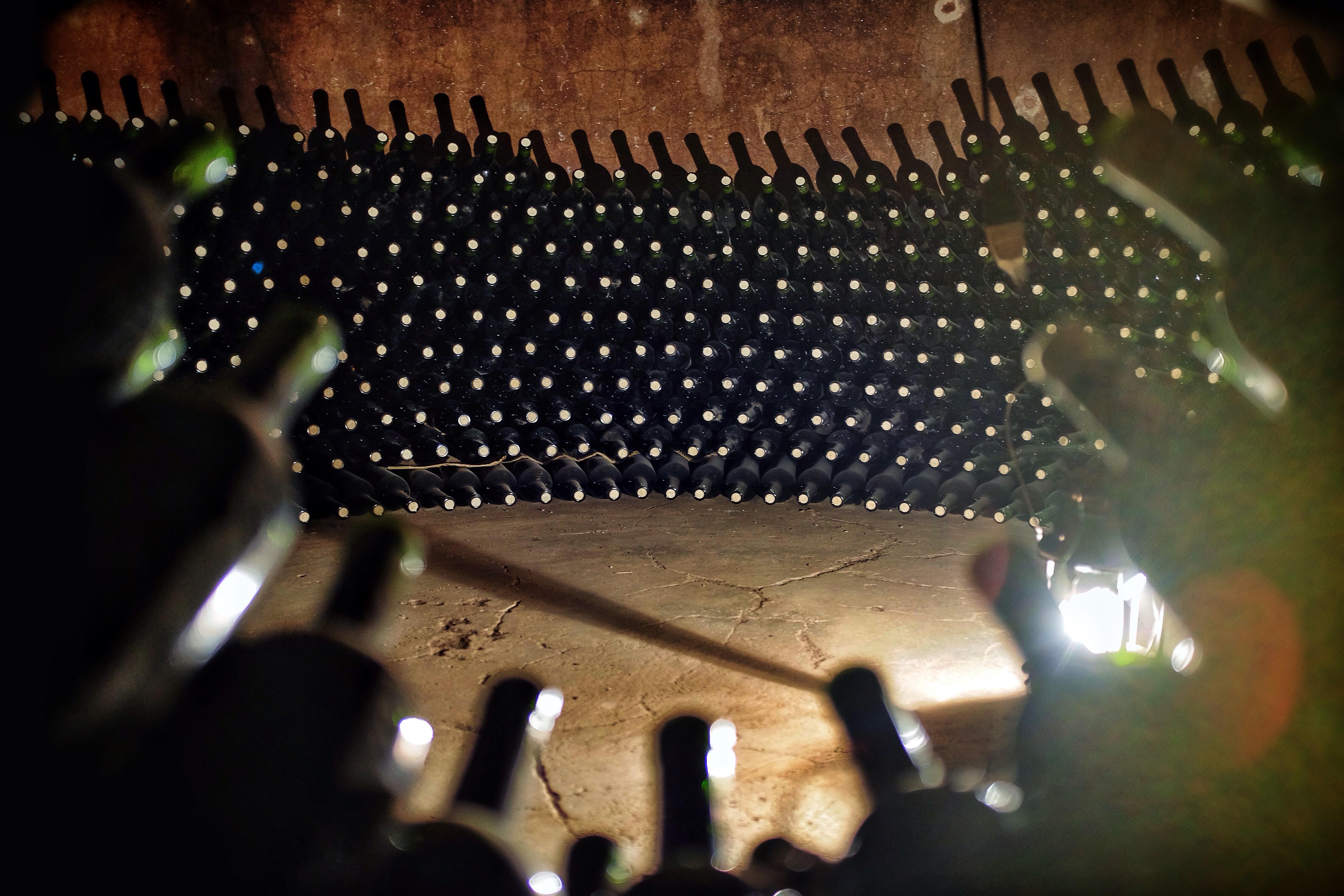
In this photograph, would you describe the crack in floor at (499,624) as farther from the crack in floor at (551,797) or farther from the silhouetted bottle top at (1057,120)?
the silhouetted bottle top at (1057,120)

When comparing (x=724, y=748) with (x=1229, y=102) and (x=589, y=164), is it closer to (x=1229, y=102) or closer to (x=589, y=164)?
(x=589, y=164)

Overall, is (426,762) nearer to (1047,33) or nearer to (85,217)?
(85,217)

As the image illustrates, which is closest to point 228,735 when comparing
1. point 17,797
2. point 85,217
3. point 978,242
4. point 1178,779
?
point 17,797

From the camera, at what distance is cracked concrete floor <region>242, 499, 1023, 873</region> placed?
2373 mm

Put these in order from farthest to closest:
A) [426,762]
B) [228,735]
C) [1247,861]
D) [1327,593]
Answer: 1. [426,762]
2. [1327,593]
3. [1247,861]
4. [228,735]

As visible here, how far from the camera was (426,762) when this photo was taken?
2.41 meters

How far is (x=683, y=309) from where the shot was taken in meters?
2.42

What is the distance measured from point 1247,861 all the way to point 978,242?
196 cm

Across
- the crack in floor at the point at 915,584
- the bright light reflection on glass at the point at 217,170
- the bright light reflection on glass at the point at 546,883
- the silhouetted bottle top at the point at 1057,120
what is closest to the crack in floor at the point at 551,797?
the crack in floor at the point at 915,584

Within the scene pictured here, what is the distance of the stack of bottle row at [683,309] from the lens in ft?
7.56

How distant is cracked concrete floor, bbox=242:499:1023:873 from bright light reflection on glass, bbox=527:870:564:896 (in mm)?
1402

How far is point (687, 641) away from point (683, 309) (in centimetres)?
114

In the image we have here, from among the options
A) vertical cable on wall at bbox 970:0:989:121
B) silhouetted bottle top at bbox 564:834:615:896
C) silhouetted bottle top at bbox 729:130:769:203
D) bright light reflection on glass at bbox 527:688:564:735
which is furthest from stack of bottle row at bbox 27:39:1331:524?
silhouetted bottle top at bbox 564:834:615:896

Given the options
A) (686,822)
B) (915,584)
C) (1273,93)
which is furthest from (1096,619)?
(1273,93)
